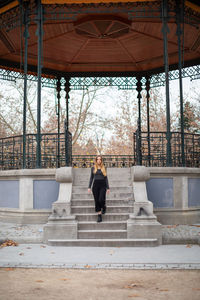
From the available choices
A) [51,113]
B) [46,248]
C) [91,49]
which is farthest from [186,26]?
[51,113]

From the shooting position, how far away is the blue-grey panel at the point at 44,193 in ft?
37.7

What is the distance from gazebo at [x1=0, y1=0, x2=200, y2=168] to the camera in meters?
12.0

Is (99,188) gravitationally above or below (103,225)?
above

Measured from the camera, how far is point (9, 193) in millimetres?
12164

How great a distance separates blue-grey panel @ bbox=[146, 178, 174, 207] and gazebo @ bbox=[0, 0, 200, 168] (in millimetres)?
629

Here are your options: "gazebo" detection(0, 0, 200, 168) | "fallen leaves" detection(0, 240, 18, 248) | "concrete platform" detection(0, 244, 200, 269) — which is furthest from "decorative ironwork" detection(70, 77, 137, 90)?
"concrete platform" detection(0, 244, 200, 269)

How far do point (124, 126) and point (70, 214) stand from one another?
2548 cm

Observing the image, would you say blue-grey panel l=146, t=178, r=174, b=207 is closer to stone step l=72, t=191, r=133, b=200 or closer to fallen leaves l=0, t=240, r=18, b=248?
stone step l=72, t=191, r=133, b=200

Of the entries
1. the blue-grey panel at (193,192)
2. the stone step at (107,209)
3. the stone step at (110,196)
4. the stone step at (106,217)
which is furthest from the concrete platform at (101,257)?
the blue-grey panel at (193,192)

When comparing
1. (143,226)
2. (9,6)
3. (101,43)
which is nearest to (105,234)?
(143,226)

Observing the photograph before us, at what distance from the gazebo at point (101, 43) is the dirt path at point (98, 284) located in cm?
580

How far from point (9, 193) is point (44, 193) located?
139 centimetres

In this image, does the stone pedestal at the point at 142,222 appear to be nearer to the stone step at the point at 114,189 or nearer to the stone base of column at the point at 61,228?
the stone step at the point at 114,189

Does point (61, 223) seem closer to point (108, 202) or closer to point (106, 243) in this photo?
point (106, 243)
